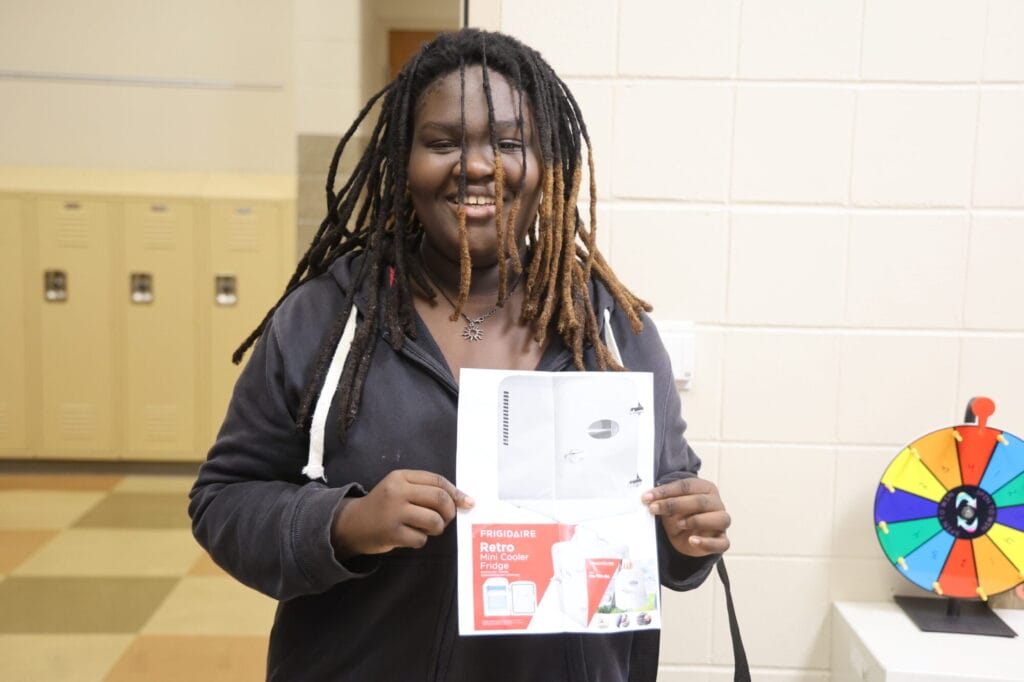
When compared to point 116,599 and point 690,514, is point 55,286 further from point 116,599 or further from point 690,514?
point 690,514

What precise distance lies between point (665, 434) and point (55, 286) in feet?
13.8

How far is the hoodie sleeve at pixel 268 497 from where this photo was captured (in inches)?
35.8

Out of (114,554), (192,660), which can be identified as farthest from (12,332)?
(192,660)

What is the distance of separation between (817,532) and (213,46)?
4.33m

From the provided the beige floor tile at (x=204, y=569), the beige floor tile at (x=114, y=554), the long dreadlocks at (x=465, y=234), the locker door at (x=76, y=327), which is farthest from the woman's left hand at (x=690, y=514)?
the locker door at (x=76, y=327)

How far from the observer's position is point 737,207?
4.93ft

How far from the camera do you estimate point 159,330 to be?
14.8 feet

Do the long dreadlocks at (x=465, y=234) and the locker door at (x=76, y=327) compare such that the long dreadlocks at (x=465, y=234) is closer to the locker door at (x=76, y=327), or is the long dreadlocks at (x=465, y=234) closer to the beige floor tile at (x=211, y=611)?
the beige floor tile at (x=211, y=611)

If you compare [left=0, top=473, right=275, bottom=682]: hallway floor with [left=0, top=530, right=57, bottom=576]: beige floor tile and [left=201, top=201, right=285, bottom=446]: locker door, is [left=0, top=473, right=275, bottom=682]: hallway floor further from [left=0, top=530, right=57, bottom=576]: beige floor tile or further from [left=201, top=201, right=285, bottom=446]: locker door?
[left=201, top=201, right=285, bottom=446]: locker door

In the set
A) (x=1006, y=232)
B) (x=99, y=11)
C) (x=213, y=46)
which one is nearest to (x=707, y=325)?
(x=1006, y=232)

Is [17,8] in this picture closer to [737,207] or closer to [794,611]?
[737,207]

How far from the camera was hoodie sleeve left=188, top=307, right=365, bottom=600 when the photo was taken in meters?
0.91

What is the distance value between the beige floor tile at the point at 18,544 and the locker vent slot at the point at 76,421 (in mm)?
938

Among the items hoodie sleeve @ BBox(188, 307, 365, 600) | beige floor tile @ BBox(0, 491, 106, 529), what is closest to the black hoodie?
hoodie sleeve @ BBox(188, 307, 365, 600)
